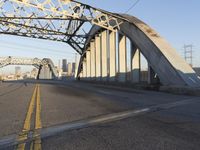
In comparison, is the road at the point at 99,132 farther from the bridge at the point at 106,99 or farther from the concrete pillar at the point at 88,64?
the concrete pillar at the point at 88,64

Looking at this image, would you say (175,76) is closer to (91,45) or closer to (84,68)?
(91,45)

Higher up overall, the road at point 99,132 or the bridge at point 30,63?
the bridge at point 30,63

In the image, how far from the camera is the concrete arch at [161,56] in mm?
22000

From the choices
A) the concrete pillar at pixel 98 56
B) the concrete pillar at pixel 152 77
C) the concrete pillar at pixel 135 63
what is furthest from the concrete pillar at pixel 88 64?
the concrete pillar at pixel 152 77

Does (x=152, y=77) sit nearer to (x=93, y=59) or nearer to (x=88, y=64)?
(x=93, y=59)

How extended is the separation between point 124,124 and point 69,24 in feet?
119

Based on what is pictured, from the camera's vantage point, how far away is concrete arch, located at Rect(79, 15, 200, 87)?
22000 mm

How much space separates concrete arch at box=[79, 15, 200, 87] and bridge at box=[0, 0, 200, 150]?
7cm

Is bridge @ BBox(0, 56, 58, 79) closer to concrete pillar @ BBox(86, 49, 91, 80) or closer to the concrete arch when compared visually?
concrete pillar @ BBox(86, 49, 91, 80)

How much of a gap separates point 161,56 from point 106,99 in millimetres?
8997

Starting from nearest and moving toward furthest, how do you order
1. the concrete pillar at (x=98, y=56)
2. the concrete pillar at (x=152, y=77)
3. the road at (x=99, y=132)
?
the road at (x=99, y=132)
the concrete pillar at (x=152, y=77)
the concrete pillar at (x=98, y=56)

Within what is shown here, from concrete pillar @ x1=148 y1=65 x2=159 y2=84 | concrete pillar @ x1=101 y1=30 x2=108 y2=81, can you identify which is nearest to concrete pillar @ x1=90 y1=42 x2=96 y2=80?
concrete pillar @ x1=101 y1=30 x2=108 y2=81

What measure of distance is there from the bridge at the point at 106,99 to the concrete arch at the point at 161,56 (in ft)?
0.23

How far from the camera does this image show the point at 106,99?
15.9 metres
